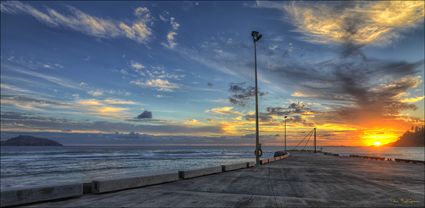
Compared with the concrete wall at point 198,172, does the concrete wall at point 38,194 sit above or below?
above

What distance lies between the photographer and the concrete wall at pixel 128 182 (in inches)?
506

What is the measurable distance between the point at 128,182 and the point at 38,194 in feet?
14.2

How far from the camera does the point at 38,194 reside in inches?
419

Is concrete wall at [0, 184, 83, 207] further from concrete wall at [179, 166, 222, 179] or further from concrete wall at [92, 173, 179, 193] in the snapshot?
concrete wall at [179, 166, 222, 179]

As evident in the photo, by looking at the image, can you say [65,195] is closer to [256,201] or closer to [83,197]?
[83,197]

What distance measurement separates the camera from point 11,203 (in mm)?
9805

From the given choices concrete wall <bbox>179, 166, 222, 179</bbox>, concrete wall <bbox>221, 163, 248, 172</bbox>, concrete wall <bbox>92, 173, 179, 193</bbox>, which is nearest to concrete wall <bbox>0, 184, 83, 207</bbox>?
concrete wall <bbox>92, 173, 179, 193</bbox>

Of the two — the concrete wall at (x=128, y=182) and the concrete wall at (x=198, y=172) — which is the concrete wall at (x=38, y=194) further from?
the concrete wall at (x=198, y=172)

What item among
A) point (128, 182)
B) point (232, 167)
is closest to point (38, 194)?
point (128, 182)

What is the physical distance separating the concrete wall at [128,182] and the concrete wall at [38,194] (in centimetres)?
76

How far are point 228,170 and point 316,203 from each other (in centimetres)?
1538

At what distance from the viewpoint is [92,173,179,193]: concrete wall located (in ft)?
42.2

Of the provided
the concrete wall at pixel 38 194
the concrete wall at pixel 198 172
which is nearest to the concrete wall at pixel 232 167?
the concrete wall at pixel 198 172

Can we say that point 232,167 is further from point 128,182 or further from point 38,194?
point 38,194
